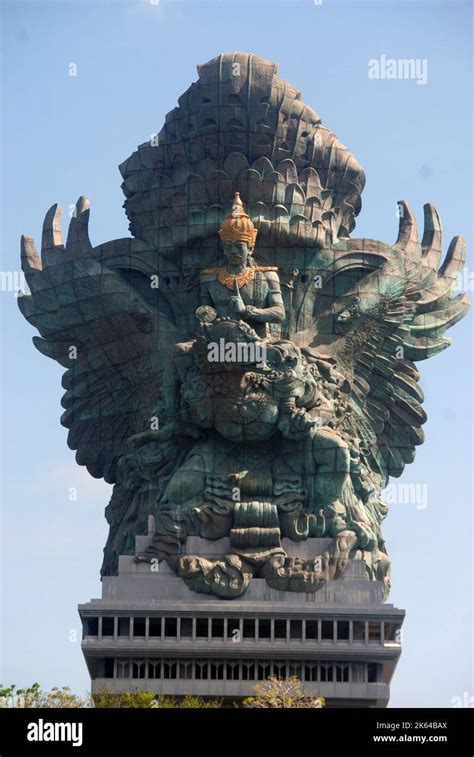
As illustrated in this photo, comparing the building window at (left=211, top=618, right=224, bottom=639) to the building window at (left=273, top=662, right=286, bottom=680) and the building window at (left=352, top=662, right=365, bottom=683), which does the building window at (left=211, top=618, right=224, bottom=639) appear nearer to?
the building window at (left=273, top=662, right=286, bottom=680)

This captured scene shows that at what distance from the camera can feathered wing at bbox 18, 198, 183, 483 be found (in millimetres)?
103562

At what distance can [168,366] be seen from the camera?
3969 inches

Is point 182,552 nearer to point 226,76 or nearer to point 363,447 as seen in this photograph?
point 363,447

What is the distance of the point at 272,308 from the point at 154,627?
14717mm

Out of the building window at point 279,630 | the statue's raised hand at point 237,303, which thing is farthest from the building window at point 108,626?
the statue's raised hand at point 237,303

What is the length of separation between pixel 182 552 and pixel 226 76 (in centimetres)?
2183

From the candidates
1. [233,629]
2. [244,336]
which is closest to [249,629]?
[233,629]

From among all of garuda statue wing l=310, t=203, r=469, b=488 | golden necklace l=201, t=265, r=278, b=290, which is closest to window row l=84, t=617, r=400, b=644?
garuda statue wing l=310, t=203, r=469, b=488

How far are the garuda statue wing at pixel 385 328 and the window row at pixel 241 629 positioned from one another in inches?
349

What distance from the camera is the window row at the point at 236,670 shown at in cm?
9650

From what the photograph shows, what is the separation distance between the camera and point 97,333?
104 meters

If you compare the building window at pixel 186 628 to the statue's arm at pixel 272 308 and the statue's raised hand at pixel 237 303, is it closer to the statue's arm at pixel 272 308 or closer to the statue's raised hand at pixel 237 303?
the statue's arm at pixel 272 308

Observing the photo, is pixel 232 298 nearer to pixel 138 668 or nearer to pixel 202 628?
pixel 202 628
